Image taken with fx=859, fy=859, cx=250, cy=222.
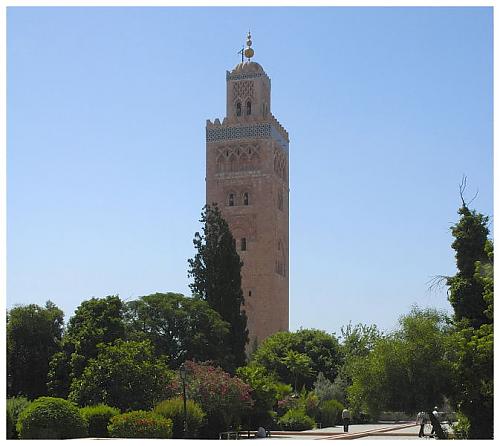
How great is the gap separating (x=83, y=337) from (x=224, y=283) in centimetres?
1080

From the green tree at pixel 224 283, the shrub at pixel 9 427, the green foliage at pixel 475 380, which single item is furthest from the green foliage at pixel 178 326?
the green foliage at pixel 475 380

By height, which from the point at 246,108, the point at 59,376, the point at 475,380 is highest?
the point at 246,108

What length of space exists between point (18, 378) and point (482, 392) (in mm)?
15202

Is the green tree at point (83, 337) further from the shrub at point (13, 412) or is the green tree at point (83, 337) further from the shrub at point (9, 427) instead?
the shrub at point (9, 427)

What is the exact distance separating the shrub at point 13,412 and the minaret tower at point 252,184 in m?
28.1

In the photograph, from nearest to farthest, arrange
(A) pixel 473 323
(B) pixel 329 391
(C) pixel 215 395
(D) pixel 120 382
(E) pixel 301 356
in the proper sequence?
(A) pixel 473 323
(D) pixel 120 382
(C) pixel 215 395
(B) pixel 329 391
(E) pixel 301 356

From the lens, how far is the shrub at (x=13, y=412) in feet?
61.1

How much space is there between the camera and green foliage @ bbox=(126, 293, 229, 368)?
3178 cm

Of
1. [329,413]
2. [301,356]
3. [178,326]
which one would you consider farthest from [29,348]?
[301,356]

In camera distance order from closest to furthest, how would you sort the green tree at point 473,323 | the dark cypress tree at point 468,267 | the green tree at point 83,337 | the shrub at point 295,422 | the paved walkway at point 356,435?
the green tree at point 473,323 → the dark cypress tree at point 468,267 → the paved walkway at point 356,435 → the green tree at point 83,337 → the shrub at point 295,422

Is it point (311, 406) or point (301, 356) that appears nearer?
point (311, 406)

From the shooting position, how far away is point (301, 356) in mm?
39312

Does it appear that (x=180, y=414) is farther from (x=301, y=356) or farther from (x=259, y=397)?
(x=301, y=356)

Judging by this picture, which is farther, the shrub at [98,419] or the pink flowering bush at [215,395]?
the pink flowering bush at [215,395]
